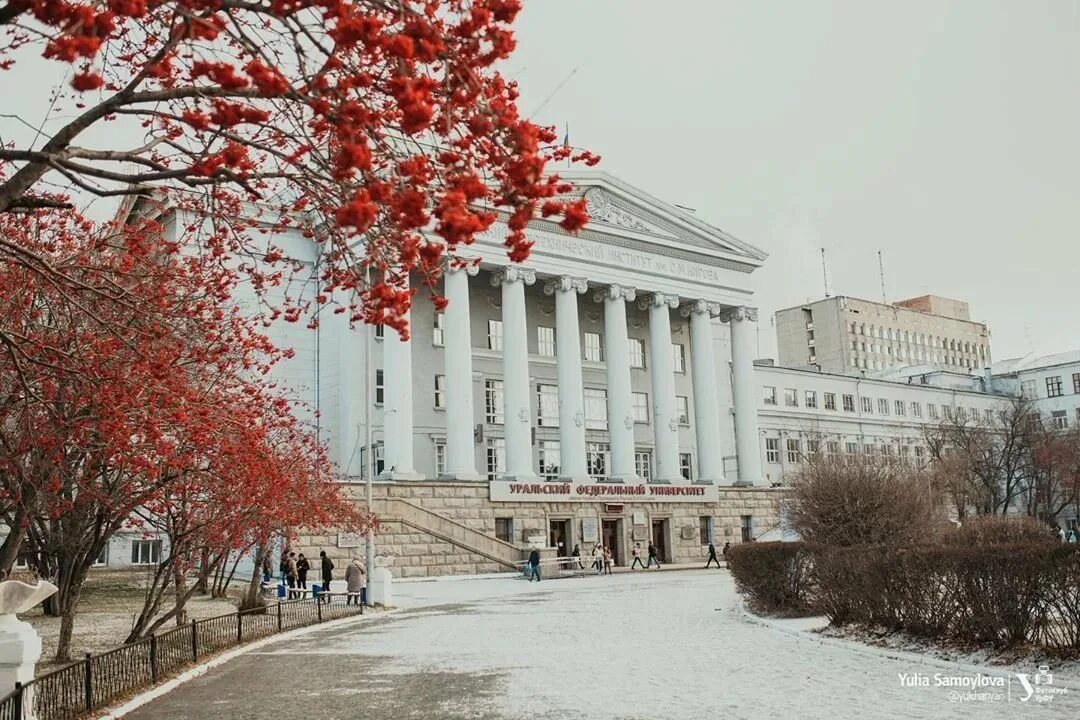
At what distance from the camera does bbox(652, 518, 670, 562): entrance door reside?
52.9 meters

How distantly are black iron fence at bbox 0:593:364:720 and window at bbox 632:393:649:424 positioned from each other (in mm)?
38706

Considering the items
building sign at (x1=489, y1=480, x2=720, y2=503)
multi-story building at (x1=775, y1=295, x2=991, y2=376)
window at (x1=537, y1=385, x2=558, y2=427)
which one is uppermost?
multi-story building at (x1=775, y1=295, x2=991, y2=376)

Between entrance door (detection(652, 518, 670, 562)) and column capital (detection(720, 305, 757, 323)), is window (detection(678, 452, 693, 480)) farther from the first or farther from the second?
column capital (detection(720, 305, 757, 323))

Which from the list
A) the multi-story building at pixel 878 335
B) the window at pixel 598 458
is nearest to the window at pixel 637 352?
the window at pixel 598 458

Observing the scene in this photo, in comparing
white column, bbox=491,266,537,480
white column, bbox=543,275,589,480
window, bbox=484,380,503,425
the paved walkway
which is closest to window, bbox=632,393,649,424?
white column, bbox=543,275,589,480

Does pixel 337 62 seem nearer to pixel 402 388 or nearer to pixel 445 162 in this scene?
pixel 445 162

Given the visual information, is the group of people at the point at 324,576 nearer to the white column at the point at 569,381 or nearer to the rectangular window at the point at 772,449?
the white column at the point at 569,381

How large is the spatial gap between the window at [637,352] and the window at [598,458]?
609cm

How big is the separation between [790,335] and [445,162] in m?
115

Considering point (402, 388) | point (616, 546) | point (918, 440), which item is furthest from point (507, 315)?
point (918, 440)

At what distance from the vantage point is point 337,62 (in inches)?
263

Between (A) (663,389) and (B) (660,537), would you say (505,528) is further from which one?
(A) (663,389)

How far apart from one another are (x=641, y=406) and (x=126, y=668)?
47.4 metres

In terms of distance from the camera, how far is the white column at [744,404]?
57.8m
